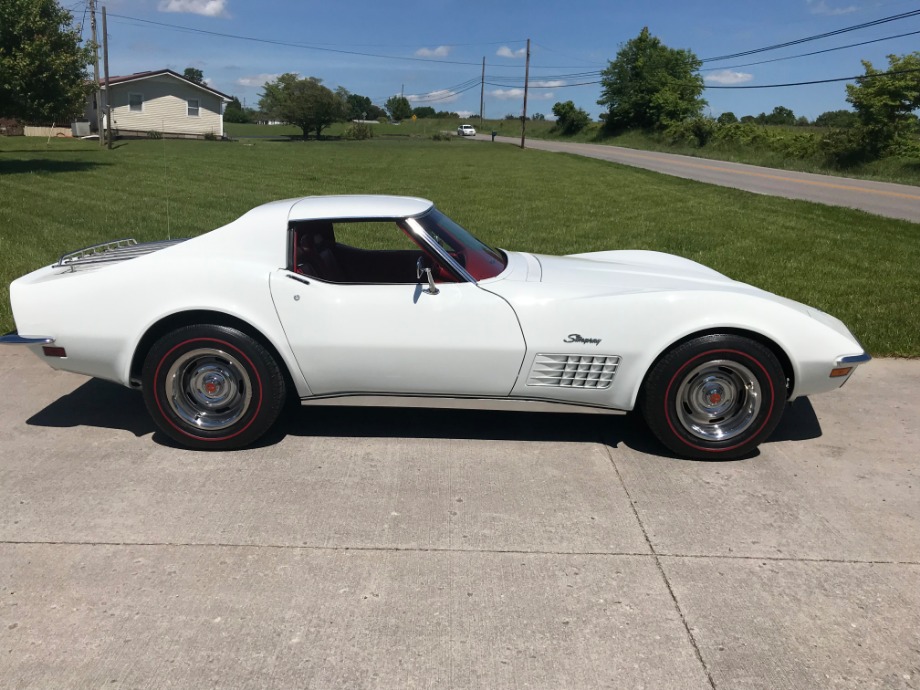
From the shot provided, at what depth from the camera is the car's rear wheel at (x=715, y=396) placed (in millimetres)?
3908

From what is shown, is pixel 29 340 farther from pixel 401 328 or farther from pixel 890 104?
pixel 890 104

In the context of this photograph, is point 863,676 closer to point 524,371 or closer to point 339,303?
point 524,371

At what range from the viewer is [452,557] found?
3156 mm

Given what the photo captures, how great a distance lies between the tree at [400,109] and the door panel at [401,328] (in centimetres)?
12182

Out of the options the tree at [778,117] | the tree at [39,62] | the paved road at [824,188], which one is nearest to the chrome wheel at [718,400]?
the paved road at [824,188]

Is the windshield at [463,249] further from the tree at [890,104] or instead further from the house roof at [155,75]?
the house roof at [155,75]

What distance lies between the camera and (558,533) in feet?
11.0

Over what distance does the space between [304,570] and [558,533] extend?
1.10 m

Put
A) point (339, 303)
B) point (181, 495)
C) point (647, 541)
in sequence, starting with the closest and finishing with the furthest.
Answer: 1. point (647, 541)
2. point (181, 495)
3. point (339, 303)

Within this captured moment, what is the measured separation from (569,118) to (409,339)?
70012 millimetres

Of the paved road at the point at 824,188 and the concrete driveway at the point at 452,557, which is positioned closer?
the concrete driveway at the point at 452,557

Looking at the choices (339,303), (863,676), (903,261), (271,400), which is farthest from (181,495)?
(903,261)

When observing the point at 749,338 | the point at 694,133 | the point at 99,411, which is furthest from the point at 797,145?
the point at 99,411

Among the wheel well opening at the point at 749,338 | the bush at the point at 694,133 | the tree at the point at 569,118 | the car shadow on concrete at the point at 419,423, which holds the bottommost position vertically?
the car shadow on concrete at the point at 419,423
